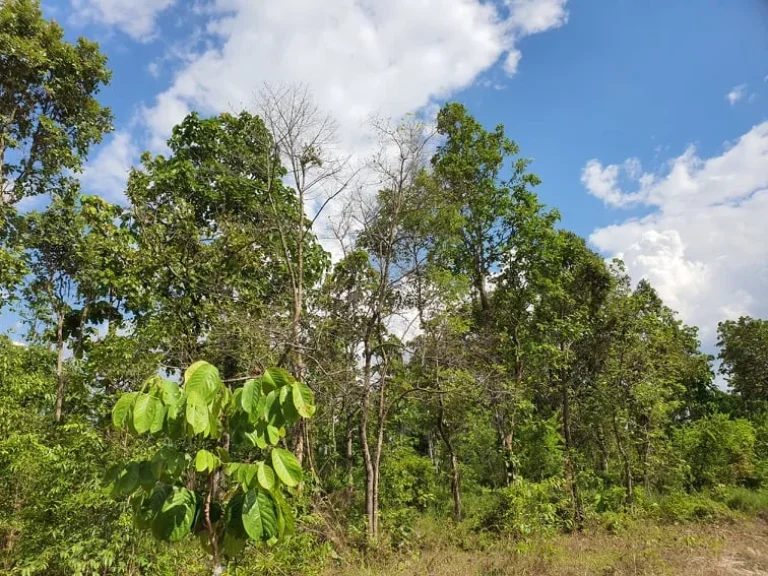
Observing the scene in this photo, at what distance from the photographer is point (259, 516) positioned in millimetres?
1504

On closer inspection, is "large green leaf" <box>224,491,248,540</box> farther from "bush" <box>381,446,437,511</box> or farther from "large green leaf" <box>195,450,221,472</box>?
"bush" <box>381,446,437,511</box>

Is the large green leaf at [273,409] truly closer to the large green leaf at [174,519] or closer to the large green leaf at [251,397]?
the large green leaf at [251,397]

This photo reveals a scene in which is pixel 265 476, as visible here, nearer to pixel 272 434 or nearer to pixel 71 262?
pixel 272 434

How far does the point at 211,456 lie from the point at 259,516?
0.85ft

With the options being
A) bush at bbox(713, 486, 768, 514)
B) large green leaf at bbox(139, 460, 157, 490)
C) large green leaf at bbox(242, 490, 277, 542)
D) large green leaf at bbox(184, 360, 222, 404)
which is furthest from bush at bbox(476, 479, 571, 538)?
large green leaf at bbox(184, 360, 222, 404)

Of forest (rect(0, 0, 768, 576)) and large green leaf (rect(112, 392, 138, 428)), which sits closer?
large green leaf (rect(112, 392, 138, 428))

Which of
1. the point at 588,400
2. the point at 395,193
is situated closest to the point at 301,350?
the point at 395,193

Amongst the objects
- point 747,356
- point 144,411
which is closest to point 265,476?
point 144,411

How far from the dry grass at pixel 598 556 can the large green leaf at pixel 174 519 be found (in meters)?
5.32

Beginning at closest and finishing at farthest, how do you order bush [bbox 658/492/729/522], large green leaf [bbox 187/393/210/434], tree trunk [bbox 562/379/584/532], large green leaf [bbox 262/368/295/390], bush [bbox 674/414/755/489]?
large green leaf [bbox 187/393/210/434], large green leaf [bbox 262/368/295/390], tree trunk [bbox 562/379/584/532], bush [bbox 658/492/729/522], bush [bbox 674/414/755/489]

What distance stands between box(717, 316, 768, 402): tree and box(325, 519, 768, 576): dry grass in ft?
53.1

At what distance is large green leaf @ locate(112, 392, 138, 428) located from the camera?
1.48m

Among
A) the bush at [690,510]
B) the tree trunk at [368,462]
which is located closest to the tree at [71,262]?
the tree trunk at [368,462]

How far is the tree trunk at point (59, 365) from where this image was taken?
8727mm
